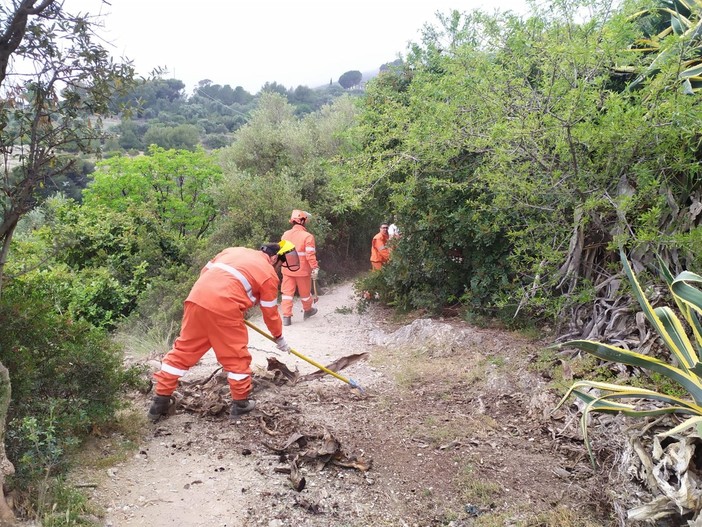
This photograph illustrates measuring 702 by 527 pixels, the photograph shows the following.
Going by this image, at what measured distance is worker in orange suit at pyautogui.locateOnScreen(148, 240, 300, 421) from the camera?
4605 millimetres

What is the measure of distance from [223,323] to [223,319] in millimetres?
39

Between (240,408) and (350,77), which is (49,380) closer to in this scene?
(240,408)

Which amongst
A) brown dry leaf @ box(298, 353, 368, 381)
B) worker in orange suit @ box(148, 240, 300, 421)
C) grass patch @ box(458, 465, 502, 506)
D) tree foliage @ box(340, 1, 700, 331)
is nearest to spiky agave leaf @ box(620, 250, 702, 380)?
tree foliage @ box(340, 1, 700, 331)

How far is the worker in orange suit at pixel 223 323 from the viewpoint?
4605mm

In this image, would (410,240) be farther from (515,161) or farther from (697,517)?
(697,517)

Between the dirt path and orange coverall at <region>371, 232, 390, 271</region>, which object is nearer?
the dirt path

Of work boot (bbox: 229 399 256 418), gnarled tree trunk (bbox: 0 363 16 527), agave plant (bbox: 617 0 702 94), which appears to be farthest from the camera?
work boot (bbox: 229 399 256 418)

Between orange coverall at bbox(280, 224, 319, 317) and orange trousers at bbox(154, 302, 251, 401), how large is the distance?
172 inches

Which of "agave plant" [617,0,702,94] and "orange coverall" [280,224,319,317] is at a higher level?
"agave plant" [617,0,702,94]

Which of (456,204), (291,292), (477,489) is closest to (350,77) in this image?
(291,292)

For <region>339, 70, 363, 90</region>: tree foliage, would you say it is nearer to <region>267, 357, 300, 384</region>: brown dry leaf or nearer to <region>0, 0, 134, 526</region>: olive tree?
<region>267, 357, 300, 384</region>: brown dry leaf

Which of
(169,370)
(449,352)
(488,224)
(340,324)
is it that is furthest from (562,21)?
(340,324)

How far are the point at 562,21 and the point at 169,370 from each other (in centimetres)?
519

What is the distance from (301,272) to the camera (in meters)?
9.48
